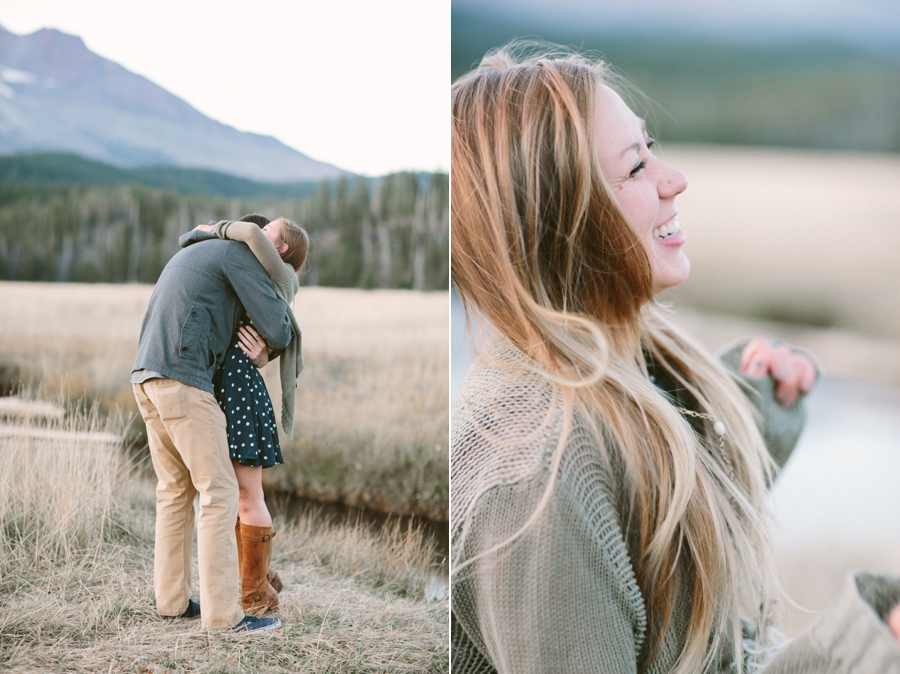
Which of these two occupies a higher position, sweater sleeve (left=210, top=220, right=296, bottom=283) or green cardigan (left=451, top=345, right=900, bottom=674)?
sweater sleeve (left=210, top=220, right=296, bottom=283)

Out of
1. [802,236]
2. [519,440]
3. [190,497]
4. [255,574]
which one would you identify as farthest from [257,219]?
[802,236]

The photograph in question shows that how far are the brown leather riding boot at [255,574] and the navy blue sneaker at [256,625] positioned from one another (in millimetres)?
25

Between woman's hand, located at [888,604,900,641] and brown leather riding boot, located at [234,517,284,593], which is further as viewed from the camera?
brown leather riding boot, located at [234,517,284,593]

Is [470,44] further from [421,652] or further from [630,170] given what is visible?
[421,652]

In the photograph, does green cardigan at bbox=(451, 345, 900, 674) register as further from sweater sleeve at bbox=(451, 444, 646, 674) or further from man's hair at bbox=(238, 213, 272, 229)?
man's hair at bbox=(238, 213, 272, 229)

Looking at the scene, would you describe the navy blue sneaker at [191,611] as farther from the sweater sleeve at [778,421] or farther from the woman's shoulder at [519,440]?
the sweater sleeve at [778,421]

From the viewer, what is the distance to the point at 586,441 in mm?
1598

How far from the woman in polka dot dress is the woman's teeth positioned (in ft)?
3.98

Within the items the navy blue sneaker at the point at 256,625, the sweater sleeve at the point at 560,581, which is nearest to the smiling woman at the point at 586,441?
the sweater sleeve at the point at 560,581

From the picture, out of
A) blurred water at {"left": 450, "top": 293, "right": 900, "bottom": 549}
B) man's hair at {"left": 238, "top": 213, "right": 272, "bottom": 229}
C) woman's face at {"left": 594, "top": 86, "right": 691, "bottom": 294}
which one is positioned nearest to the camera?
woman's face at {"left": 594, "top": 86, "right": 691, "bottom": 294}

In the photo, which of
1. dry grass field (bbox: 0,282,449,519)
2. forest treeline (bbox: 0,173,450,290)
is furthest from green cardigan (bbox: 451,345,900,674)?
forest treeline (bbox: 0,173,450,290)

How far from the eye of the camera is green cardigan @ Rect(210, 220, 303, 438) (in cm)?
246

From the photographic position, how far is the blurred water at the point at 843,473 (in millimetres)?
2336

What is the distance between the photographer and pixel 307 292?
269 centimetres
